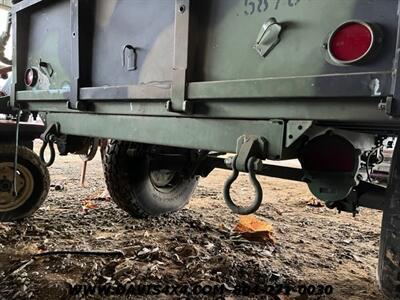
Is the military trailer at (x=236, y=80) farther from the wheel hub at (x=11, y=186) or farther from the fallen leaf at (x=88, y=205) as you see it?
the fallen leaf at (x=88, y=205)

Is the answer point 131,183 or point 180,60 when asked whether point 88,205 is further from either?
point 180,60

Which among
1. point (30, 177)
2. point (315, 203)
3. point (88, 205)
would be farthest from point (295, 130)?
point (315, 203)

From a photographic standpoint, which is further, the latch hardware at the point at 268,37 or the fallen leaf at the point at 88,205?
the fallen leaf at the point at 88,205

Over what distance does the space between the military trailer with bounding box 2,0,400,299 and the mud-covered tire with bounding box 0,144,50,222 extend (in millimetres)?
803

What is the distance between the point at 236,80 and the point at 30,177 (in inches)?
93.3

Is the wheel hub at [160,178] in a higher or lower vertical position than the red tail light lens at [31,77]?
lower

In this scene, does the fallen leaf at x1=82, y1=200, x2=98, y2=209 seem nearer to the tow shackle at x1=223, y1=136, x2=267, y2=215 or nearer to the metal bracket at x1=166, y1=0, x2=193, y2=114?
the metal bracket at x1=166, y1=0, x2=193, y2=114

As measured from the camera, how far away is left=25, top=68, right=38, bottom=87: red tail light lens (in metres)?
2.34

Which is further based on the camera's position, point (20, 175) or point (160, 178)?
point (160, 178)

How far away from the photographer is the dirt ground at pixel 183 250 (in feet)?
6.97

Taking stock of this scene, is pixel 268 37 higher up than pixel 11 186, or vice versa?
pixel 268 37

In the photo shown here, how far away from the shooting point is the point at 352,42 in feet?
3.81

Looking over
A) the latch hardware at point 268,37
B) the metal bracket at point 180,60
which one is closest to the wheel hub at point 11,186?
the metal bracket at point 180,60

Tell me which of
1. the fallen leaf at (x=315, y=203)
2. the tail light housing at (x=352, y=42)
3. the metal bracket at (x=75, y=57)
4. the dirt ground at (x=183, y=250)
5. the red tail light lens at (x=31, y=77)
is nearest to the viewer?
the tail light housing at (x=352, y=42)
